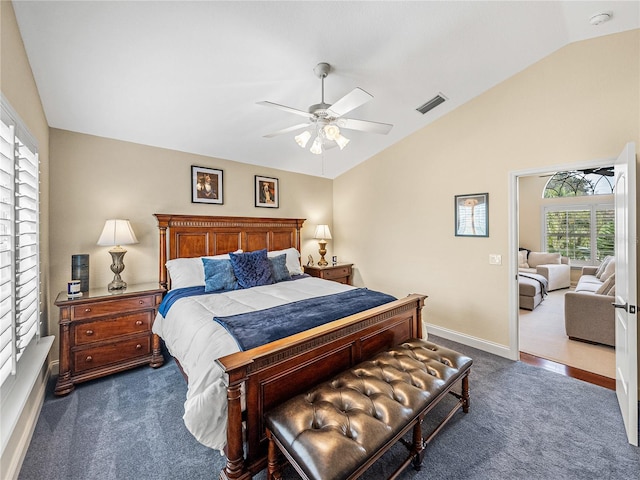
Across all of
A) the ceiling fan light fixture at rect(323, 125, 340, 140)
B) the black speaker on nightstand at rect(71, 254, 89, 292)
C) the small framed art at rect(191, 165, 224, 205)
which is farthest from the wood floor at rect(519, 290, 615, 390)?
the black speaker on nightstand at rect(71, 254, 89, 292)

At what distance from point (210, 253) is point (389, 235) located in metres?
2.74

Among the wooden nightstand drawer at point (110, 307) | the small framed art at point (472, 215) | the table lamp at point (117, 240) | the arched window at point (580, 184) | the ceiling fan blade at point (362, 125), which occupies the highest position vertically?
the arched window at point (580, 184)

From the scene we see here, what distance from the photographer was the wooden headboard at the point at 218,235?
3447mm

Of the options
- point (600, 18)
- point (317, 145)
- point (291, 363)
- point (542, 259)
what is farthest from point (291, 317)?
point (542, 259)

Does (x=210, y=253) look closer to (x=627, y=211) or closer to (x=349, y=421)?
(x=349, y=421)

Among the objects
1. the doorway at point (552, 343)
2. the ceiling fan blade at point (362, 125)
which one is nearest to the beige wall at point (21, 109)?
the ceiling fan blade at point (362, 125)

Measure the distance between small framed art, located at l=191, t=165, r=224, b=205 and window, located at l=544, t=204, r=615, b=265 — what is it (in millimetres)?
8346

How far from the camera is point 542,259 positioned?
22.5ft

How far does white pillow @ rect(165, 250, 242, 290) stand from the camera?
318cm

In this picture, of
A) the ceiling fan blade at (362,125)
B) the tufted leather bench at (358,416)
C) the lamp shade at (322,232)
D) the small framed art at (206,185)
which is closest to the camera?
the tufted leather bench at (358,416)

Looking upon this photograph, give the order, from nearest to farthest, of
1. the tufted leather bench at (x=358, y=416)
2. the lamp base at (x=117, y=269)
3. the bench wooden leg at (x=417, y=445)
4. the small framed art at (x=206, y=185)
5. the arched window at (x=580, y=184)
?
1. the tufted leather bench at (x=358, y=416)
2. the bench wooden leg at (x=417, y=445)
3. the lamp base at (x=117, y=269)
4. the small framed art at (x=206, y=185)
5. the arched window at (x=580, y=184)

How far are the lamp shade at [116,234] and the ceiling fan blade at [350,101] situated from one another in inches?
97.3

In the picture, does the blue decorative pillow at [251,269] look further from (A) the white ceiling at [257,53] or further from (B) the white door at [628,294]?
(B) the white door at [628,294]

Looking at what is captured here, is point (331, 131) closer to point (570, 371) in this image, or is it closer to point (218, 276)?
point (218, 276)
